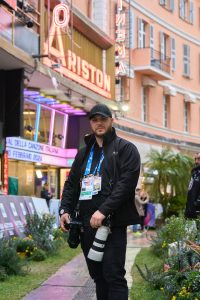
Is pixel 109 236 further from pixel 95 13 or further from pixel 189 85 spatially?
pixel 189 85

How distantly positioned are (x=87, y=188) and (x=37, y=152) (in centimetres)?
1555

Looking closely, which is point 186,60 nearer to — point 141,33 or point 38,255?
point 141,33

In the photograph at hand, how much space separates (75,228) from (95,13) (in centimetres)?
2149

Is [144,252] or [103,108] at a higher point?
[103,108]

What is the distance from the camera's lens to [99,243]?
459 cm

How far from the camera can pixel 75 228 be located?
4.83 meters

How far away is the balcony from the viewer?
29.3 metres

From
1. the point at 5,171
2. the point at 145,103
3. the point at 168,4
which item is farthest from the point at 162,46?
the point at 5,171

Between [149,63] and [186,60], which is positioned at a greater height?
[186,60]

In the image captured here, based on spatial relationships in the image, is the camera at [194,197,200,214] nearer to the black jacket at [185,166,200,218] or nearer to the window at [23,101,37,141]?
the black jacket at [185,166,200,218]

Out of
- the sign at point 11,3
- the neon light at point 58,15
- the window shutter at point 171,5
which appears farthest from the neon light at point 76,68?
the window shutter at point 171,5

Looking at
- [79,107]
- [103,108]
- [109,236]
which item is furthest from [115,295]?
[79,107]

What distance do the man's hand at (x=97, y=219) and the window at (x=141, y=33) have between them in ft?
85.3

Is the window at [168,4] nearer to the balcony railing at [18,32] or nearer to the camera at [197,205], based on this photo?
the balcony railing at [18,32]
